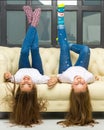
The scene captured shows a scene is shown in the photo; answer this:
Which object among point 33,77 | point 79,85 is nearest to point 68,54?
point 33,77

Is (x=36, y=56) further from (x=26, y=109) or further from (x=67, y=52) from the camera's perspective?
(x=26, y=109)

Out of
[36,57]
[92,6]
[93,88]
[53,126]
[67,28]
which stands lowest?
[53,126]

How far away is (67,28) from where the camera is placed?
5098 millimetres

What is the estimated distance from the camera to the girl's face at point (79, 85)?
311 cm

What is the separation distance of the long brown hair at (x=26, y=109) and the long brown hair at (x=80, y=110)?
28cm

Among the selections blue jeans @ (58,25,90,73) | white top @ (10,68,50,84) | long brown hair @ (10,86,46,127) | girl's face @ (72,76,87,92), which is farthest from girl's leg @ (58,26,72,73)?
long brown hair @ (10,86,46,127)

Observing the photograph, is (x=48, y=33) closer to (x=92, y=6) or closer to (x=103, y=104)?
(x=92, y=6)

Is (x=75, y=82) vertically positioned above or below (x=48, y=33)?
below

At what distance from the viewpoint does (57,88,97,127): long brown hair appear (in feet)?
10.0

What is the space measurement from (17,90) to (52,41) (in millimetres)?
2062

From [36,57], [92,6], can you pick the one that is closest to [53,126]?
[36,57]

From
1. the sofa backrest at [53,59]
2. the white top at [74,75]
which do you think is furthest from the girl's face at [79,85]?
the sofa backrest at [53,59]

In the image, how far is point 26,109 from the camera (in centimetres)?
305

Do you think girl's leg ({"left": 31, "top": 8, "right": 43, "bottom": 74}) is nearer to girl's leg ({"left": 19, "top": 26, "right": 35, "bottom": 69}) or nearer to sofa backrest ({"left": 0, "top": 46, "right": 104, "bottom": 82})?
girl's leg ({"left": 19, "top": 26, "right": 35, "bottom": 69})
